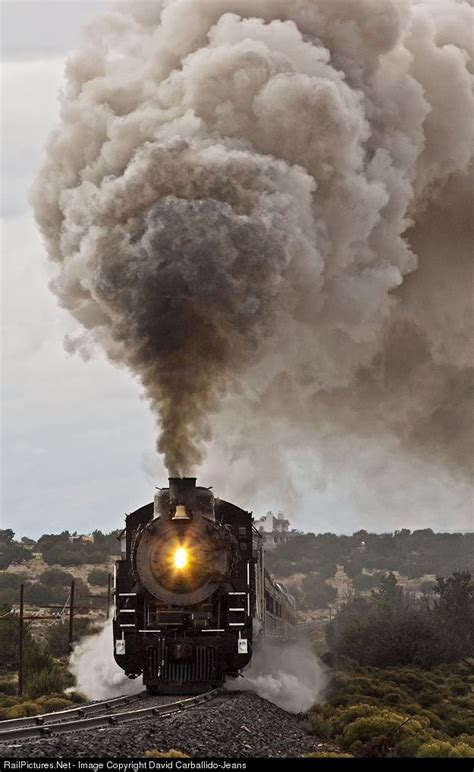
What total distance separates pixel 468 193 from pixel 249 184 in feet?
29.2

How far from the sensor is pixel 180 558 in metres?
15.8

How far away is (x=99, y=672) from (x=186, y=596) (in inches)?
219

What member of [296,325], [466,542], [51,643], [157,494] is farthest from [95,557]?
[157,494]

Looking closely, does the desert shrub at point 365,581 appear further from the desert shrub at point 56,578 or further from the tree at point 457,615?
the tree at point 457,615

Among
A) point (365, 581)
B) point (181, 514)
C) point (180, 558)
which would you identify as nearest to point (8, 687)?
point (180, 558)

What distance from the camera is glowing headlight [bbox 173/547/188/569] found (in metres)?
15.8

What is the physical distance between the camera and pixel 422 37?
1000 inches

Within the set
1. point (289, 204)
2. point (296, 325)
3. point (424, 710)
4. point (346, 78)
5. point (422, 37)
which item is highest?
point (422, 37)

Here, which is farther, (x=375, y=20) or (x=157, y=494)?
(x=375, y=20)

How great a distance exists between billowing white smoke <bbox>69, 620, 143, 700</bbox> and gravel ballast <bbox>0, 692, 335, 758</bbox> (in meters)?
3.43

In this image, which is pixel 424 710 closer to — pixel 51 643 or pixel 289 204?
pixel 289 204

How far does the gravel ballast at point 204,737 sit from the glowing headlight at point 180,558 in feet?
6.90
